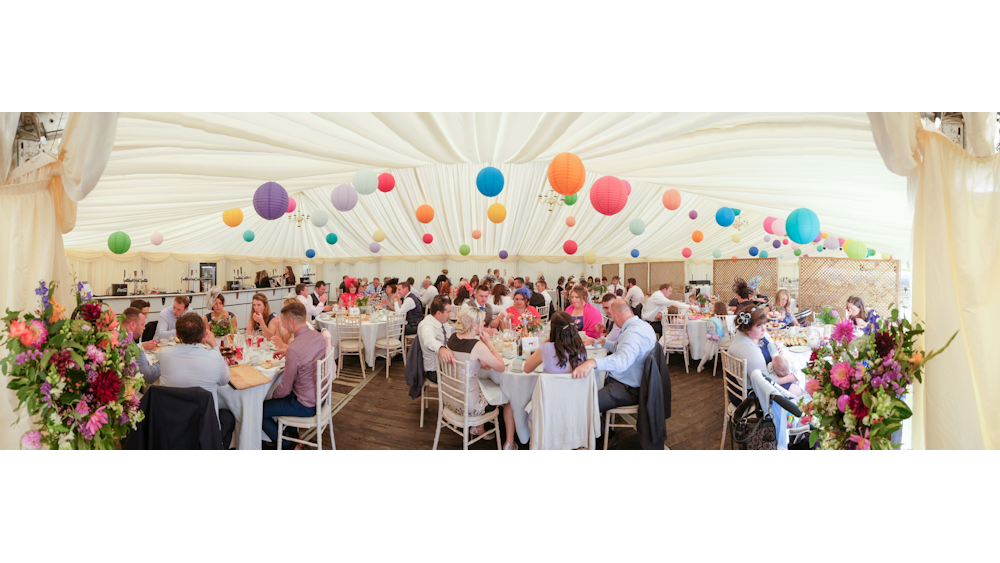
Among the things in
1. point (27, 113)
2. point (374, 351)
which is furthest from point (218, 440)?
point (374, 351)

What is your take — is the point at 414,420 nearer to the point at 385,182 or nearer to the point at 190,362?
the point at 190,362

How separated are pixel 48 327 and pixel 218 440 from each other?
0.96 meters

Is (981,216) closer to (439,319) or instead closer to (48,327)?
(439,319)

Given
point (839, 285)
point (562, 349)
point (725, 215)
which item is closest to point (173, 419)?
point (562, 349)

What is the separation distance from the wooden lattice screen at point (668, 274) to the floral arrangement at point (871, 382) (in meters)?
12.3

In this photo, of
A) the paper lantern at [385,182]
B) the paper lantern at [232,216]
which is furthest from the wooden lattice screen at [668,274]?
the paper lantern at [232,216]

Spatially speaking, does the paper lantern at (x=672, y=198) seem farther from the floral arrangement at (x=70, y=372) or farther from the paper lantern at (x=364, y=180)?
the floral arrangement at (x=70, y=372)

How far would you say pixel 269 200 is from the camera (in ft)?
13.2

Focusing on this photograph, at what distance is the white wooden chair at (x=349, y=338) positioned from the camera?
519 centimetres

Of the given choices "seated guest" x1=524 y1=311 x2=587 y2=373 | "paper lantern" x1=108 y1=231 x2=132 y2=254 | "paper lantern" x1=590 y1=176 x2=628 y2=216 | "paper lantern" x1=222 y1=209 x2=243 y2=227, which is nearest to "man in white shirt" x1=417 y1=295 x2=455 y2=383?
"seated guest" x1=524 y1=311 x2=587 y2=373

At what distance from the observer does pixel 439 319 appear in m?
3.72

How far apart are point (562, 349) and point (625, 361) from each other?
490mm

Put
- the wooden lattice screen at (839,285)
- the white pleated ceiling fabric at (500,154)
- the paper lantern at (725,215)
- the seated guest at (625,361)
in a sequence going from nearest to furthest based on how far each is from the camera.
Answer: the seated guest at (625,361) < the white pleated ceiling fabric at (500,154) < the paper lantern at (725,215) < the wooden lattice screen at (839,285)

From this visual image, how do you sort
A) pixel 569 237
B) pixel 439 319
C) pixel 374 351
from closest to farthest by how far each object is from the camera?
pixel 439 319 → pixel 374 351 → pixel 569 237
